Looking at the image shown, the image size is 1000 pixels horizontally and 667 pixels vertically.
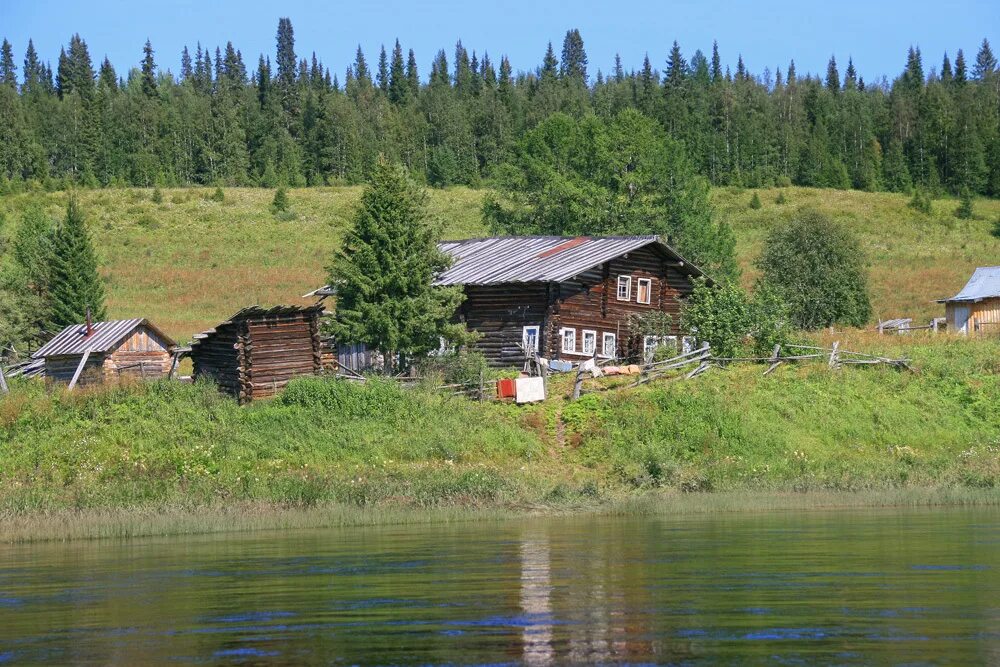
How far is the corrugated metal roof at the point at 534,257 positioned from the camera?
1980 inches

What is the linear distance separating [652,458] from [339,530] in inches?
418

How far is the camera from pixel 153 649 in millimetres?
15531

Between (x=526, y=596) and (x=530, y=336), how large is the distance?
106 feet

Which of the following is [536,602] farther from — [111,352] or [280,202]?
[280,202]

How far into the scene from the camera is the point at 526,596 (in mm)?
18422

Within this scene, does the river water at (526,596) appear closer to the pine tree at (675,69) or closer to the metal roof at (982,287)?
the metal roof at (982,287)

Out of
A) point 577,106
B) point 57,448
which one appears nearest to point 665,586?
point 57,448

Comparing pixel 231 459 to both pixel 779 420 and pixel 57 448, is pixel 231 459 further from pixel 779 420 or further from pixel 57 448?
pixel 779 420

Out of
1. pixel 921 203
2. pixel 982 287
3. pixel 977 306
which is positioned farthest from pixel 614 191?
pixel 921 203

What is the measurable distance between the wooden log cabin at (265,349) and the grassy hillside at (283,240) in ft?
89.3

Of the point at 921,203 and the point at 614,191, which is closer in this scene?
the point at 614,191

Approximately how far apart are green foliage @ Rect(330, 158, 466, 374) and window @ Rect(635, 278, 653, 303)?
29.6 feet

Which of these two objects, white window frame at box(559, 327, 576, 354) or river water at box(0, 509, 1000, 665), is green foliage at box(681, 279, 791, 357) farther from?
river water at box(0, 509, 1000, 665)

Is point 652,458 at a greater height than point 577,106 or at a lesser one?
lesser
